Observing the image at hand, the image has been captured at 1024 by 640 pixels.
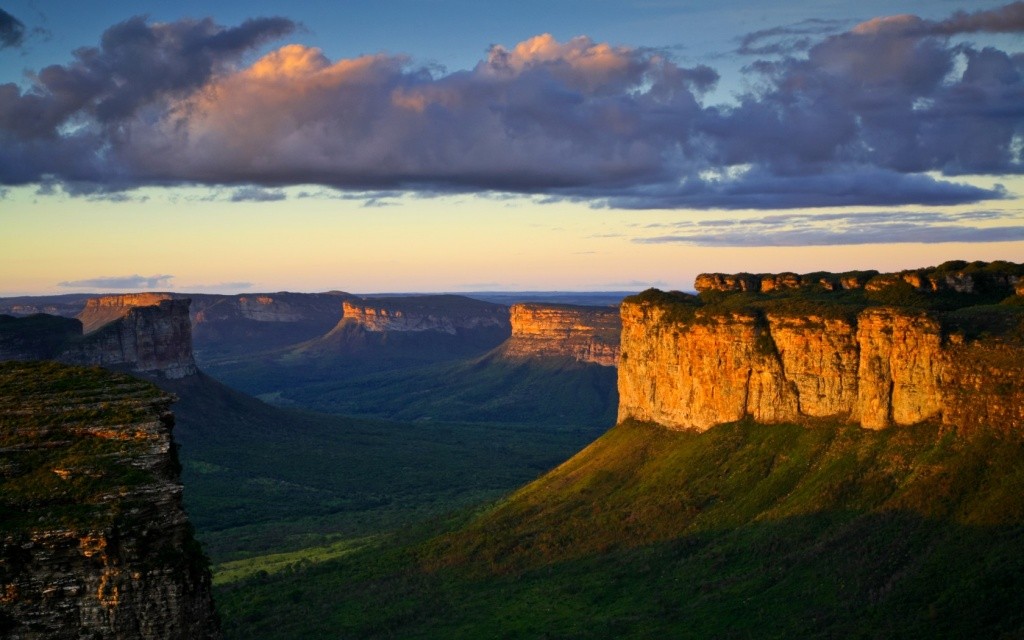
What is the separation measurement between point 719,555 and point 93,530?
4882 cm

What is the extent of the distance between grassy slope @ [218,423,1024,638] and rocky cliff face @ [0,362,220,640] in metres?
35.6

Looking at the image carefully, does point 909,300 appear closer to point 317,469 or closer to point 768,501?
point 768,501

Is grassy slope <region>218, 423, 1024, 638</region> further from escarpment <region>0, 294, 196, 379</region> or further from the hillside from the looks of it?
escarpment <region>0, 294, 196, 379</region>

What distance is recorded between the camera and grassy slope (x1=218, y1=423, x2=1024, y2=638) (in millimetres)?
56031

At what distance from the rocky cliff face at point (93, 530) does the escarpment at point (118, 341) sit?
4531 inches

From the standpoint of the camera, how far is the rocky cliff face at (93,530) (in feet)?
98.4

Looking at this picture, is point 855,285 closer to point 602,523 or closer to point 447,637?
point 602,523

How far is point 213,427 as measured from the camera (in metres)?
164

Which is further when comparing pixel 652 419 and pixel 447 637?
pixel 652 419

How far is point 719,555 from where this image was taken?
70.7 meters

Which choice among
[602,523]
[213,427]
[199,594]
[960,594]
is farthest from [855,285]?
[213,427]

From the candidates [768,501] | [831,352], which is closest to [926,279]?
[831,352]

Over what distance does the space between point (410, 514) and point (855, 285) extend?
55991 mm

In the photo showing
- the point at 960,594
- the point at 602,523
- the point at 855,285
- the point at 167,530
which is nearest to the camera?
the point at 167,530
